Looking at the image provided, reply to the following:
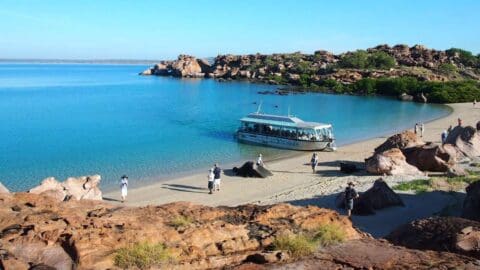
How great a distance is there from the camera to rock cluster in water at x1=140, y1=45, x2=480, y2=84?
118500mm

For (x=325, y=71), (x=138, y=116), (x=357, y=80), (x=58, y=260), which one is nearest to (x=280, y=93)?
(x=357, y=80)

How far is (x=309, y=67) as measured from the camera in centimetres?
13862

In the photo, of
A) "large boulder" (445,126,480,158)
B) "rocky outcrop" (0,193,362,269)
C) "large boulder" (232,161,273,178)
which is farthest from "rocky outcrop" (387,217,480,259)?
"large boulder" (445,126,480,158)

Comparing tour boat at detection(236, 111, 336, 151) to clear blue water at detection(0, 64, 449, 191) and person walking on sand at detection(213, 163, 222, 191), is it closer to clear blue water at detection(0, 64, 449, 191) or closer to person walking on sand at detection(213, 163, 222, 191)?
clear blue water at detection(0, 64, 449, 191)

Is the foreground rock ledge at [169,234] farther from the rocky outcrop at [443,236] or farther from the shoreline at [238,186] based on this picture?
the shoreline at [238,186]

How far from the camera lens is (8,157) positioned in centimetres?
3628

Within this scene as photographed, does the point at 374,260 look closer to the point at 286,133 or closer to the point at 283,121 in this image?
the point at 286,133

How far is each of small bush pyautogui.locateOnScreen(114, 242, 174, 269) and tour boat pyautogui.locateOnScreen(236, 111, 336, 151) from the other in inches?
1278

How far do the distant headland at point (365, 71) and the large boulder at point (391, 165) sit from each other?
215ft

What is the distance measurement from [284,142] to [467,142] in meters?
14.2

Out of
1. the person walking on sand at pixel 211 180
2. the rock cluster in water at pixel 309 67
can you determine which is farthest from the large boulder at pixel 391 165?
the rock cluster in water at pixel 309 67

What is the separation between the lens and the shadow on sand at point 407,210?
1641cm

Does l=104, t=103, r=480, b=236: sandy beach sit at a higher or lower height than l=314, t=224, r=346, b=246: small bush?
lower

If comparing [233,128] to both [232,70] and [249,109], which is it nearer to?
[249,109]
